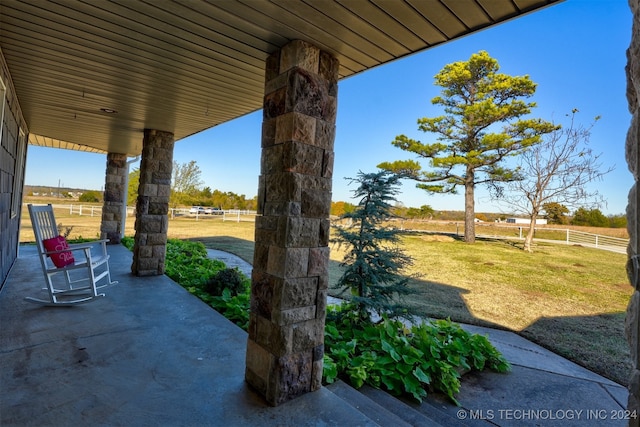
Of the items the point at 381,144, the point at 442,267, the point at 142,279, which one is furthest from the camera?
the point at 381,144

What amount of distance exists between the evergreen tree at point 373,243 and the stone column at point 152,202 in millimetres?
2640

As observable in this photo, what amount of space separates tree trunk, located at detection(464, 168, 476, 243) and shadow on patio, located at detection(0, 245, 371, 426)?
10850 millimetres

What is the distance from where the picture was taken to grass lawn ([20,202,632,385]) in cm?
330

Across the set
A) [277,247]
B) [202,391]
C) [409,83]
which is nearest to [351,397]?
[202,391]

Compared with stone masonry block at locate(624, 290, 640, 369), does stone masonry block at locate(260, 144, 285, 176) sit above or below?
above

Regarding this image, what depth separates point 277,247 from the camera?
5.49 feet

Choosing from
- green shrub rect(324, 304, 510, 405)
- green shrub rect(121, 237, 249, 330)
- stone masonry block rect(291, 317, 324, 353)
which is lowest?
green shrub rect(324, 304, 510, 405)

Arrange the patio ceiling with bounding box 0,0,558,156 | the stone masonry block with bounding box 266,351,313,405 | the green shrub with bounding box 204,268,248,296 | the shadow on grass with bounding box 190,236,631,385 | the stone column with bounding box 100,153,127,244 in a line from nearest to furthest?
1. the patio ceiling with bounding box 0,0,558,156
2. the stone masonry block with bounding box 266,351,313,405
3. the shadow on grass with bounding box 190,236,631,385
4. the green shrub with bounding box 204,268,248,296
5. the stone column with bounding box 100,153,127,244

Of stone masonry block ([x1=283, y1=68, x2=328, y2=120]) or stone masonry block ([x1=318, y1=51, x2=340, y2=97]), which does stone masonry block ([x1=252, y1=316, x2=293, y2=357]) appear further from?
stone masonry block ([x1=318, y1=51, x2=340, y2=97])

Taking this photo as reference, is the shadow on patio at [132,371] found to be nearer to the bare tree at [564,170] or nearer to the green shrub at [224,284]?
the green shrub at [224,284]

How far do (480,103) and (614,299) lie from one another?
8113mm

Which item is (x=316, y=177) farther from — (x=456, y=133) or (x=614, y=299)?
(x=456, y=133)

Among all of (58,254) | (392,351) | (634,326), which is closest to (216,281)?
(58,254)

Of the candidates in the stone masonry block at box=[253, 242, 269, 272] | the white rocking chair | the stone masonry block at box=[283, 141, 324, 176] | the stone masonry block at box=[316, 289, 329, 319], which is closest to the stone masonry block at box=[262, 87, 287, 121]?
the stone masonry block at box=[283, 141, 324, 176]
